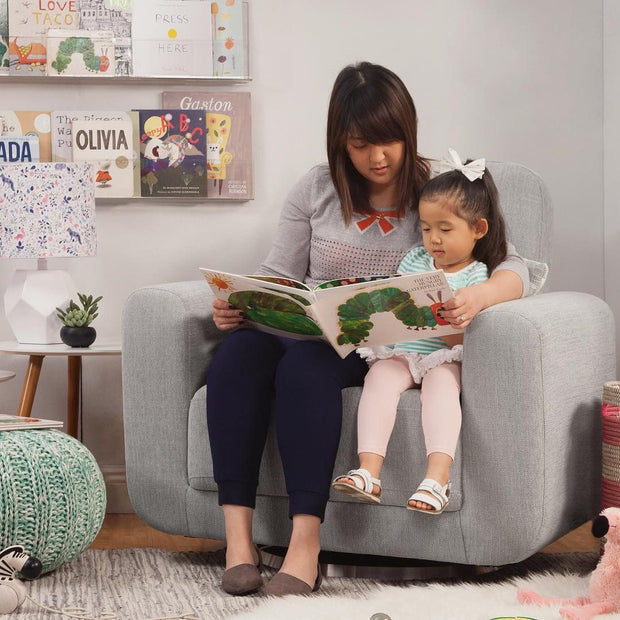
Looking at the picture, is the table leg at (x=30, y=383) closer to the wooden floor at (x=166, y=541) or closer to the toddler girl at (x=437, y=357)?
the wooden floor at (x=166, y=541)

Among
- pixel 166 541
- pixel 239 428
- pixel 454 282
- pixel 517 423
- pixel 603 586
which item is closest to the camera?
pixel 603 586

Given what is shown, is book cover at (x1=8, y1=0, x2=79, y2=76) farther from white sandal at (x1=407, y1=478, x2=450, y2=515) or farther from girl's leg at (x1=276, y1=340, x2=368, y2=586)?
white sandal at (x1=407, y1=478, x2=450, y2=515)

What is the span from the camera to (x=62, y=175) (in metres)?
2.27

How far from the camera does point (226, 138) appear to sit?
2.63 m

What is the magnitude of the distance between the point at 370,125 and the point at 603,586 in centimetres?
96

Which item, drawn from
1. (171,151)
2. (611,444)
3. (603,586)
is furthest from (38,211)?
(603,586)

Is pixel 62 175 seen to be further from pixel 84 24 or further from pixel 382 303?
pixel 382 303

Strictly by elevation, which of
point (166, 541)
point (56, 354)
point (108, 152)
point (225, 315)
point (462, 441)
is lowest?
point (166, 541)

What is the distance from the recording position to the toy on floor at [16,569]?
→ 63.3 inches

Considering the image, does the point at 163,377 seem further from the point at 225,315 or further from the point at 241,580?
the point at 241,580

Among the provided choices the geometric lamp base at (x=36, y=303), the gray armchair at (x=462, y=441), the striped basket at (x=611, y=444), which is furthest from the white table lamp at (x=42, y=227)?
the striped basket at (x=611, y=444)

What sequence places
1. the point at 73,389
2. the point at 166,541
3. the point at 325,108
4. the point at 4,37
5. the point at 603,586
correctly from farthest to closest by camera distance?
the point at 325,108, the point at 4,37, the point at 73,389, the point at 166,541, the point at 603,586

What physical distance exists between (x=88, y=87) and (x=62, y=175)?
45 cm

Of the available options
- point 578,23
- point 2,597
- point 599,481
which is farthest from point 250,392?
point 578,23
